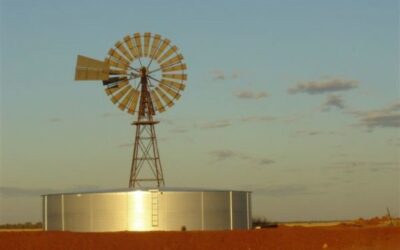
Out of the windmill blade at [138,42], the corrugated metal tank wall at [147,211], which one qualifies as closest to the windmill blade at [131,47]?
the windmill blade at [138,42]

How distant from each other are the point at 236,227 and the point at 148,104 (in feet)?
37.5

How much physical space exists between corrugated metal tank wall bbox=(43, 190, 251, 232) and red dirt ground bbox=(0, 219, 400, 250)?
535 centimetres

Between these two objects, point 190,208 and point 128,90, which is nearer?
point 190,208

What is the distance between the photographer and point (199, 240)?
52312mm

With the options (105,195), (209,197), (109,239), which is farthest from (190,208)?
(109,239)

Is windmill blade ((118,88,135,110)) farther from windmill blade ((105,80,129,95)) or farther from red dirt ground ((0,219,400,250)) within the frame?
red dirt ground ((0,219,400,250))

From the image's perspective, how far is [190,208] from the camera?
197 ft

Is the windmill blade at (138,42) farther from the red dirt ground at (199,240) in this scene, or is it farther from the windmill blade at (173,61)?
the red dirt ground at (199,240)

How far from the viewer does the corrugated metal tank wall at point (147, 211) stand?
194 ft

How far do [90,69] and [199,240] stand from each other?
64.2 ft

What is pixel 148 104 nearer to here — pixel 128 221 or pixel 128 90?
pixel 128 90

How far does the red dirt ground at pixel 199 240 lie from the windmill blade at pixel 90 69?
628 inches

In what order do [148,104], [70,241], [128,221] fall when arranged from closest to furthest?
[70,241]
[128,221]
[148,104]

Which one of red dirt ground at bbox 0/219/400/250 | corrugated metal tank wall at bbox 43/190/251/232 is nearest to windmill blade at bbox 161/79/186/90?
corrugated metal tank wall at bbox 43/190/251/232
